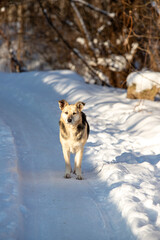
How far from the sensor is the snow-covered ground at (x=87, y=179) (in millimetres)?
4010

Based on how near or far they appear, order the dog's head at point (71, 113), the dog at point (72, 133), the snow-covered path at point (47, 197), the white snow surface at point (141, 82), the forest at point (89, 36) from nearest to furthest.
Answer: the snow-covered path at point (47, 197) → the dog's head at point (71, 113) → the dog at point (72, 133) → the white snow surface at point (141, 82) → the forest at point (89, 36)

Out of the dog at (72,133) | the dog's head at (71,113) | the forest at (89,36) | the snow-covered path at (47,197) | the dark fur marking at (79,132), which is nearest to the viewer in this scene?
the snow-covered path at (47,197)

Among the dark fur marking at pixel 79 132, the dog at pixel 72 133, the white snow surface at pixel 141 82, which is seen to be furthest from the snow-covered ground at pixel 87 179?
the white snow surface at pixel 141 82

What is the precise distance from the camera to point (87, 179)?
612cm

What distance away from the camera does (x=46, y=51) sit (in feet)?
103

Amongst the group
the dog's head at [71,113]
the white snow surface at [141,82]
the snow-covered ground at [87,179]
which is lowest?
the snow-covered ground at [87,179]

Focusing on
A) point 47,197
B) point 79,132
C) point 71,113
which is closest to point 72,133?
point 79,132

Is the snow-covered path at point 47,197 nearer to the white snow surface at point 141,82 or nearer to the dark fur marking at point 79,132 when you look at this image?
the dark fur marking at point 79,132

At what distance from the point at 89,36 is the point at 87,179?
1540 cm

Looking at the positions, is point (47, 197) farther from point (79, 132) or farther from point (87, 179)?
point (79, 132)

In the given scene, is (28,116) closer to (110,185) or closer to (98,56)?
(110,185)

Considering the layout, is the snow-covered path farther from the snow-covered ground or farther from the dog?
the dog

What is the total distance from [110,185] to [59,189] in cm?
97

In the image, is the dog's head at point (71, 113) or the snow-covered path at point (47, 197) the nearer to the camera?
the snow-covered path at point (47, 197)
